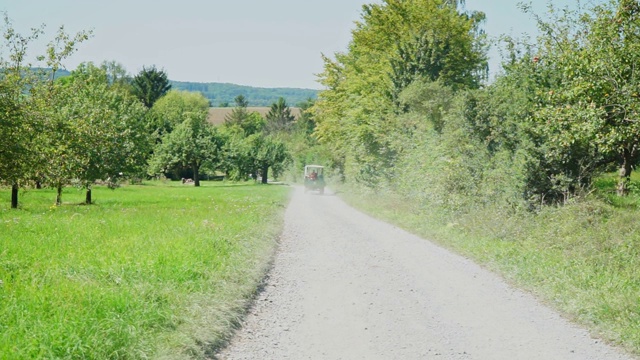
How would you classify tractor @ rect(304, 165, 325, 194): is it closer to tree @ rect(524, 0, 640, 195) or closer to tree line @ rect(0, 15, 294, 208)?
tree line @ rect(0, 15, 294, 208)

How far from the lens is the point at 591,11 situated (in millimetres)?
11734

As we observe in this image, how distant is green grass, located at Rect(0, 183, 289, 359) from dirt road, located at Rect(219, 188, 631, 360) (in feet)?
1.60

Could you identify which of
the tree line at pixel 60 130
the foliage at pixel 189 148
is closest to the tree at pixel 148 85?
the foliage at pixel 189 148

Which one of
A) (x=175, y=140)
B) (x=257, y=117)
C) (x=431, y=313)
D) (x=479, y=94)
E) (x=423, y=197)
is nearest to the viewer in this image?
(x=431, y=313)

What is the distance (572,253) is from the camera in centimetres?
1121

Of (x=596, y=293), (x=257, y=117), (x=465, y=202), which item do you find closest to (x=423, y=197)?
(x=465, y=202)

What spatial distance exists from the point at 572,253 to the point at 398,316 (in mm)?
5544

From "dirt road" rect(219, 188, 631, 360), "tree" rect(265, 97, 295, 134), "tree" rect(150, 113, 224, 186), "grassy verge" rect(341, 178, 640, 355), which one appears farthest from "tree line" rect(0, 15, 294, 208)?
"tree" rect(265, 97, 295, 134)

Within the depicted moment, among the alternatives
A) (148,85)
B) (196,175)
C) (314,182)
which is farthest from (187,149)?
(148,85)

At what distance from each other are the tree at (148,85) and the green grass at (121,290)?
93308 millimetres

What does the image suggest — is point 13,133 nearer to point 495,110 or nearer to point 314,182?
point 495,110

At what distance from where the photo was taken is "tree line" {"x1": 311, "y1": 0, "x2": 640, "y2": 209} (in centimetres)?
1089

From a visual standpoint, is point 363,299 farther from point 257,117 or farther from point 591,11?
point 257,117

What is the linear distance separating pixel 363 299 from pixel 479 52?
3393cm
